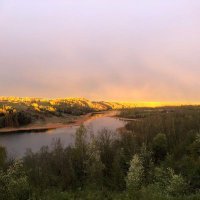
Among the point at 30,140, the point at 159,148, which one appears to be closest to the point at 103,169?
the point at 159,148

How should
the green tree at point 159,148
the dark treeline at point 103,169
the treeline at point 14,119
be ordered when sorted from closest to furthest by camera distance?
the dark treeline at point 103,169 → the green tree at point 159,148 → the treeline at point 14,119

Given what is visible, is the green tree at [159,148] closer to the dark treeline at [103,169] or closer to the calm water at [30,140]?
the dark treeline at [103,169]

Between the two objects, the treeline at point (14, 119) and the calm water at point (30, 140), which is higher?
the treeline at point (14, 119)

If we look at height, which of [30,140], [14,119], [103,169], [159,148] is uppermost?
[14,119]

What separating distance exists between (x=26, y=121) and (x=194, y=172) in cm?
10681

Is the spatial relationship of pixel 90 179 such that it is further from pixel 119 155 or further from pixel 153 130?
pixel 153 130

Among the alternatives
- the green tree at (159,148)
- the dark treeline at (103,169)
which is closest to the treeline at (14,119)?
the dark treeline at (103,169)

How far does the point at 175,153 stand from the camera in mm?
56219

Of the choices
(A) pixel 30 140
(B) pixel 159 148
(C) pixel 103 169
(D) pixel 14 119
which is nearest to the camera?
(C) pixel 103 169

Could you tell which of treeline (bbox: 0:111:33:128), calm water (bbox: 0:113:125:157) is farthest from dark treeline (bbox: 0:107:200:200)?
treeline (bbox: 0:111:33:128)

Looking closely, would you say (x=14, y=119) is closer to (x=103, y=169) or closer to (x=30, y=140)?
(x=30, y=140)

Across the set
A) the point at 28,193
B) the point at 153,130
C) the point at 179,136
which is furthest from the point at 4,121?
the point at 28,193

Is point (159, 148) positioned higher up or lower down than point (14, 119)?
lower down

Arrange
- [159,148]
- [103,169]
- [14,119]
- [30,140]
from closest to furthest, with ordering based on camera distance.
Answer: [103,169] → [159,148] → [30,140] → [14,119]
